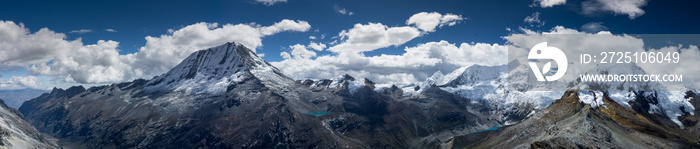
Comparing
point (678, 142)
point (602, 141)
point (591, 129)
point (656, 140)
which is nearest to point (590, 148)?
point (602, 141)

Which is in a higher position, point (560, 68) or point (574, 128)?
point (560, 68)

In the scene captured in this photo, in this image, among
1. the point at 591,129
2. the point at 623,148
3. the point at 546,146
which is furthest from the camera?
the point at 591,129

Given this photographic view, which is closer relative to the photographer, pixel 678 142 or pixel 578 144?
pixel 578 144

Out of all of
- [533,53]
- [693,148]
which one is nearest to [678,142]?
[693,148]

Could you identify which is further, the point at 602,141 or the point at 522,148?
the point at 522,148

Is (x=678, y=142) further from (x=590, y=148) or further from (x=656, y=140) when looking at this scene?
(x=590, y=148)

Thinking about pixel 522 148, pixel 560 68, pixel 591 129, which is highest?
pixel 560 68

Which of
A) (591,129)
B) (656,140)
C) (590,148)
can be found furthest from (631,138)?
(590,148)

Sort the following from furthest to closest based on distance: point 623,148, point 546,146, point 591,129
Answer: point 591,129, point 623,148, point 546,146

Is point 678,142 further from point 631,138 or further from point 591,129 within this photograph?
point 591,129
